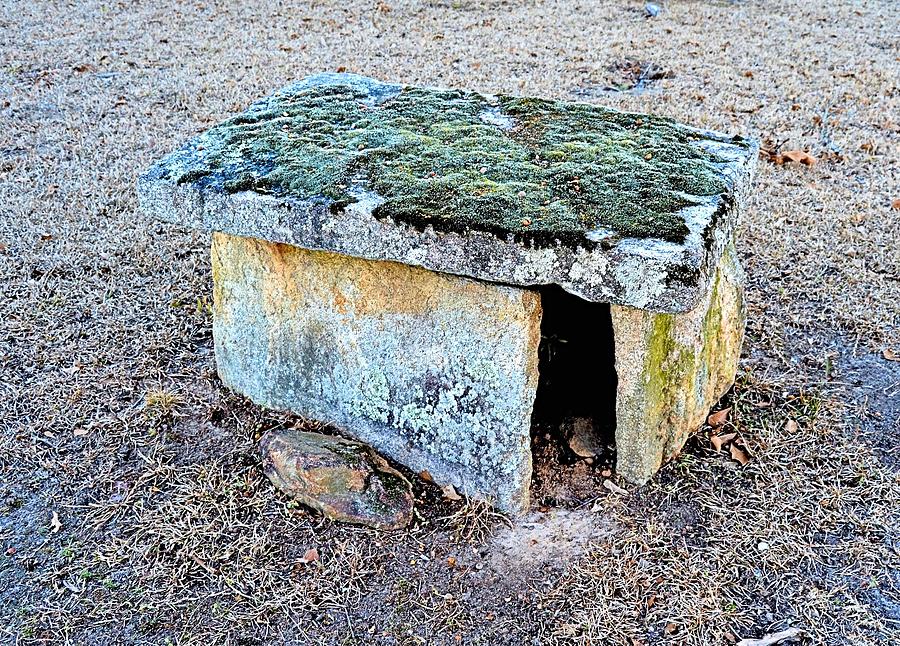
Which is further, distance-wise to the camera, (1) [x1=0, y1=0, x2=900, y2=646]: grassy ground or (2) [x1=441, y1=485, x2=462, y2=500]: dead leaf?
(2) [x1=441, y1=485, x2=462, y2=500]: dead leaf

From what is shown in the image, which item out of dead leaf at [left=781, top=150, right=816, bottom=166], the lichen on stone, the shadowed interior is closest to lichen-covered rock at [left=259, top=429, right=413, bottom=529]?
the shadowed interior

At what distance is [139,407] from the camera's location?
3695 millimetres

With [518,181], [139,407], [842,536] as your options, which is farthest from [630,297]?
[139,407]

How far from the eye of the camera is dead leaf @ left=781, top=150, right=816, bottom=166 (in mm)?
6055

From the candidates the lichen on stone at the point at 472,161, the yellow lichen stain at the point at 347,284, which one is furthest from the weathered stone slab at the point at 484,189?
the yellow lichen stain at the point at 347,284

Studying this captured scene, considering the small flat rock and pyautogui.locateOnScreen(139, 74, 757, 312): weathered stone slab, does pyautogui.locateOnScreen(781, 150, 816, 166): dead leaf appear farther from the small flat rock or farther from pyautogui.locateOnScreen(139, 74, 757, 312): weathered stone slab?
the small flat rock

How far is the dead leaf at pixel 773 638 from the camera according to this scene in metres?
2.66

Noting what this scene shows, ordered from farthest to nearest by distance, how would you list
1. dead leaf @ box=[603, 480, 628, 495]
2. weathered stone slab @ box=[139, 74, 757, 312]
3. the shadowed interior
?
the shadowed interior < dead leaf @ box=[603, 480, 628, 495] < weathered stone slab @ box=[139, 74, 757, 312]

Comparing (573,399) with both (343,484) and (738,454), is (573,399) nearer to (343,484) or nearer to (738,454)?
(738,454)

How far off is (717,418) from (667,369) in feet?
2.04

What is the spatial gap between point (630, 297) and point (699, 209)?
1.57ft

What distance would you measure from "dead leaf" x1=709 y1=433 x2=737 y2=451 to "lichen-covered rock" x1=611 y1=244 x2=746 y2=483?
8cm

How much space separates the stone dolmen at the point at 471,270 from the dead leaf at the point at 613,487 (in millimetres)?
59

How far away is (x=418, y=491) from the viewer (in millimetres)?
3207
